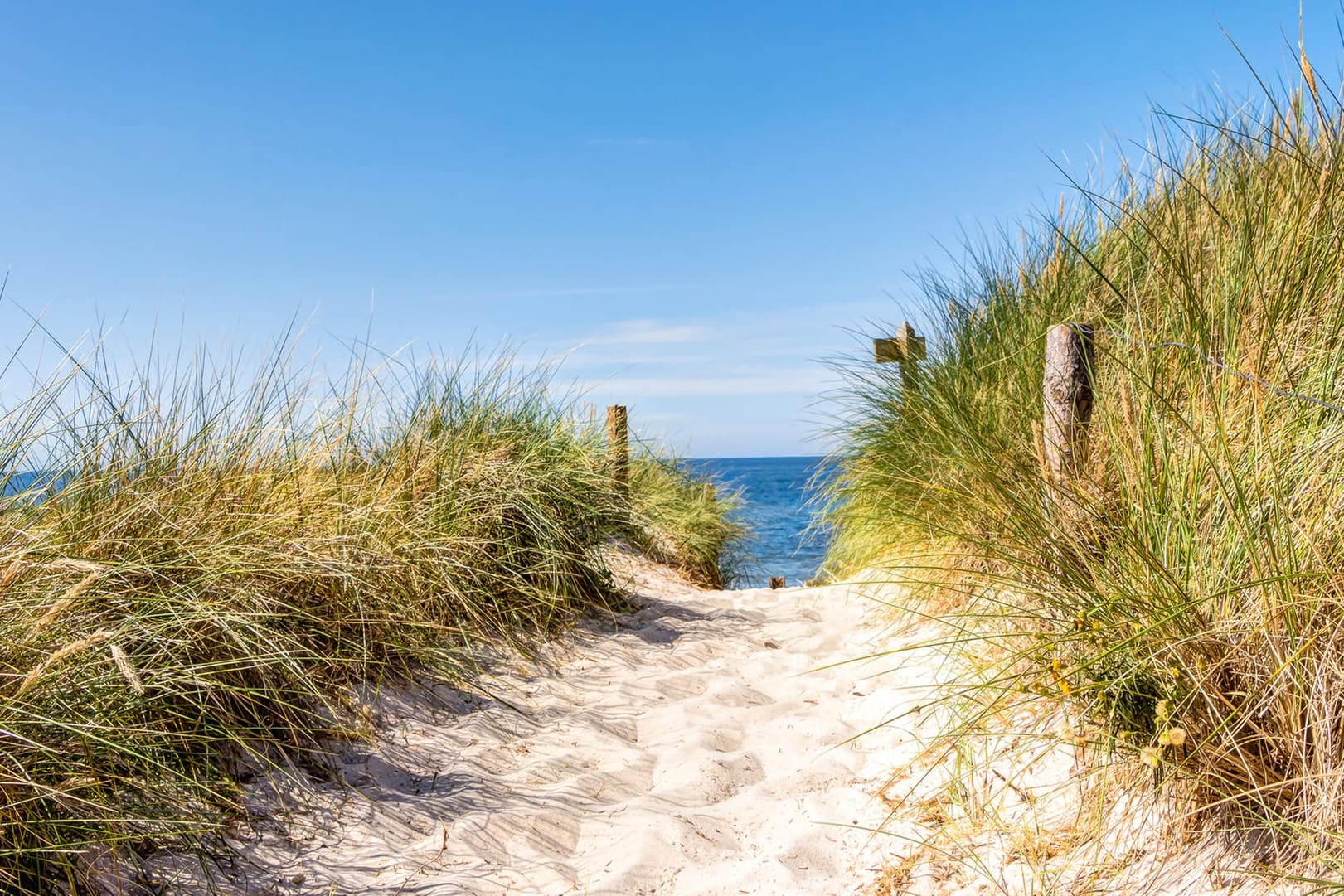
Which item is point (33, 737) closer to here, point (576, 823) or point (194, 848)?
point (194, 848)

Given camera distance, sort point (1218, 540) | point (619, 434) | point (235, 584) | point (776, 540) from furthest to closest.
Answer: point (776, 540) → point (619, 434) → point (235, 584) → point (1218, 540)

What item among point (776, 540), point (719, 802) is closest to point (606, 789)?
point (719, 802)

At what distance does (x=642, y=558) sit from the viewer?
281 inches

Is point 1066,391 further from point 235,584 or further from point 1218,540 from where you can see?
point 235,584

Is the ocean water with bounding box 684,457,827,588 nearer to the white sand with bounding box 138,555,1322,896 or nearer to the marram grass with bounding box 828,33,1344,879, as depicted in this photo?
the white sand with bounding box 138,555,1322,896

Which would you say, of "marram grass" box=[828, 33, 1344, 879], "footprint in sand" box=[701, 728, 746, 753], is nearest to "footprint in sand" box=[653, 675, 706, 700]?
"footprint in sand" box=[701, 728, 746, 753]

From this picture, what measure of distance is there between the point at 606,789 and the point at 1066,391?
2.12 m

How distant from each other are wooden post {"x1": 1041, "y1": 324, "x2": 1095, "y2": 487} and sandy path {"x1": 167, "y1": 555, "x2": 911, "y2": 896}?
1.25 meters

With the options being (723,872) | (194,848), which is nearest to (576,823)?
(723,872)

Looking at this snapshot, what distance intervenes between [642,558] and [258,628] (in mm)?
4606

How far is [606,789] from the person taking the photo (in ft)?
9.68

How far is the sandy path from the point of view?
93.2 inches

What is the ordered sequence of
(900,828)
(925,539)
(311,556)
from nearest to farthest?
(900,828), (311,556), (925,539)

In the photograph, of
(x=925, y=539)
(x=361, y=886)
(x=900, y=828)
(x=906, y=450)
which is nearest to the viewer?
(x=361, y=886)
